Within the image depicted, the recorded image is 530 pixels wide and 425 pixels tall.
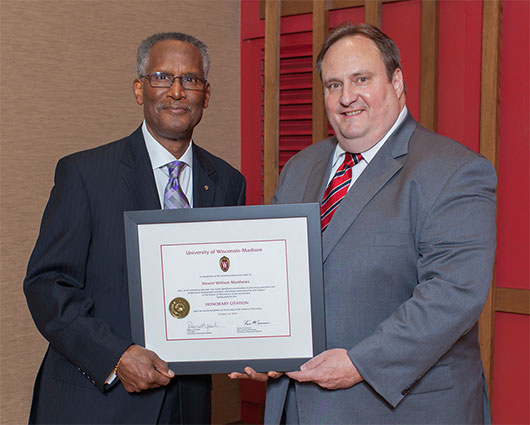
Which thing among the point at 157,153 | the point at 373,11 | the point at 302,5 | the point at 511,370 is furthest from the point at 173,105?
the point at 511,370

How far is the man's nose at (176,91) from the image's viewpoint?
77.6 inches

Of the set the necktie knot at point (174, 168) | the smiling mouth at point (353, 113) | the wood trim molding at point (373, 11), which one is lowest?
the necktie knot at point (174, 168)

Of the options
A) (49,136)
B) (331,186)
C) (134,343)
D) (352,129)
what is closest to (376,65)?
(352,129)

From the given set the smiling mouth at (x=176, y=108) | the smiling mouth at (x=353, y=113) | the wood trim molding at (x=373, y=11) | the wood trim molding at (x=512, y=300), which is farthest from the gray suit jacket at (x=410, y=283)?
the wood trim molding at (x=373, y=11)

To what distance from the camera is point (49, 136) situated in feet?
9.62

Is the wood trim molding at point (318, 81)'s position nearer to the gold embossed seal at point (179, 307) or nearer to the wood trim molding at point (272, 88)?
the wood trim molding at point (272, 88)

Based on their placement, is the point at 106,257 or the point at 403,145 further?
the point at 106,257

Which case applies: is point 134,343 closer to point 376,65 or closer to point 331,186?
point 331,186

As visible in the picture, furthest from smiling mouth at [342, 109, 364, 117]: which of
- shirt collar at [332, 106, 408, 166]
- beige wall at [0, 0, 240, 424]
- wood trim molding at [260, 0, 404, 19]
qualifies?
beige wall at [0, 0, 240, 424]

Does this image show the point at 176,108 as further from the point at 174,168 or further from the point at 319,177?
the point at 319,177

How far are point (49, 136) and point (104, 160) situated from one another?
1109 mm

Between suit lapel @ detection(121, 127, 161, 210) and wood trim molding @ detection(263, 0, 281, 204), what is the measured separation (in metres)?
1.25

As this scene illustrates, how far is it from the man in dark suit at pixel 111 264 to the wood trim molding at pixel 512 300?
4.88 feet

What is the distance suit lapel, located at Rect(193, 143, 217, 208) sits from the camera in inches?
81.7
